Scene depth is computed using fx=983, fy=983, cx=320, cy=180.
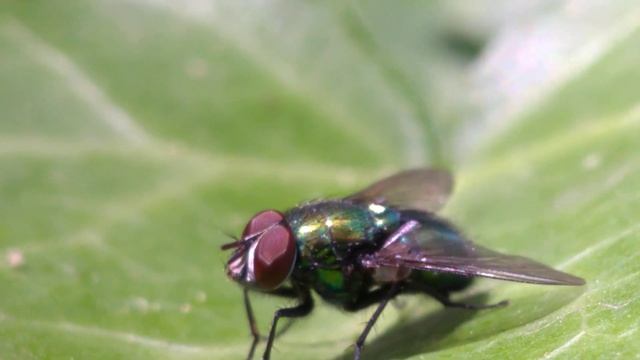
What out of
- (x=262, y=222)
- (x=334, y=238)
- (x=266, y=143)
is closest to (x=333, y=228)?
(x=334, y=238)

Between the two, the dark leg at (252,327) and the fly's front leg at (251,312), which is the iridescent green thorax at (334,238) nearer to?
the fly's front leg at (251,312)

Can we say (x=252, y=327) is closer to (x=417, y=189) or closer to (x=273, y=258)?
(x=273, y=258)

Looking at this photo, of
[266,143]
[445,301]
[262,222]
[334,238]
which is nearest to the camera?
[262,222]

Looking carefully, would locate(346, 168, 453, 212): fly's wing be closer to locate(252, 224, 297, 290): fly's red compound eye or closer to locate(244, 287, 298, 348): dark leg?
locate(244, 287, 298, 348): dark leg

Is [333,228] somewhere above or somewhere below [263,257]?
above

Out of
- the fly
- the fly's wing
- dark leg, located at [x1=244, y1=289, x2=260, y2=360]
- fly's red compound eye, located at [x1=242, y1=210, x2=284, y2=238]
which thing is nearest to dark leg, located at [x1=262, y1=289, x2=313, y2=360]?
the fly

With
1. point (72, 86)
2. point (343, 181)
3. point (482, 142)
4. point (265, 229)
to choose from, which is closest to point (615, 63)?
point (482, 142)

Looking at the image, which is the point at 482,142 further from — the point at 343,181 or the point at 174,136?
the point at 174,136

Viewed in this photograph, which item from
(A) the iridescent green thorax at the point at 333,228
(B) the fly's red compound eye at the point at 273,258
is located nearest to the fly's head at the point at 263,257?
(B) the fly's red compound eye at the point at 273,258
